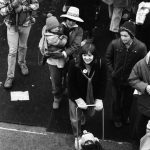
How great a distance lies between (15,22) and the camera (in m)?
7.14

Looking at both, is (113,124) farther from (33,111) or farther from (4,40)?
(4,40)

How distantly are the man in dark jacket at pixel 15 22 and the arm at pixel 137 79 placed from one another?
2.37 metres

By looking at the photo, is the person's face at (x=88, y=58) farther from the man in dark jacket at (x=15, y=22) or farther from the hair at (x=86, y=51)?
the man in dark jacket at (x=15, y=22)

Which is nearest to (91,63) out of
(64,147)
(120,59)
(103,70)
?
(103,70)

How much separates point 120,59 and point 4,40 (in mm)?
3611

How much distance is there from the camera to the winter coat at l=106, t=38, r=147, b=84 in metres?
6.01

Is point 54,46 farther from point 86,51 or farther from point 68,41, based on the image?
point 86,51

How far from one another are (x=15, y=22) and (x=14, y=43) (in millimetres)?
389

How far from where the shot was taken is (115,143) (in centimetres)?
648

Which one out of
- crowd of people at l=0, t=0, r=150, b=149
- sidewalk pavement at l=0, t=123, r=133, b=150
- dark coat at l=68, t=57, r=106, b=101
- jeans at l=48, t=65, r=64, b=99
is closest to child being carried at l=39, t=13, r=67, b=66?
crowd of people at l=0, t=0, r=150, b=149

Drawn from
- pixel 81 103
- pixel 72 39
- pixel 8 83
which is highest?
pixel 72 39

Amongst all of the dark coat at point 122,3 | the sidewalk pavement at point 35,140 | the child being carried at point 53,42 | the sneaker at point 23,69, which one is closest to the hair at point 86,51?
the child being carried at point 53,42

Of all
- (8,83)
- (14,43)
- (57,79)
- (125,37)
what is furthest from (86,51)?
(8,83)

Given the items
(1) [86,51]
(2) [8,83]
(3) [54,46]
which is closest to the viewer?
(1) [86,51]
